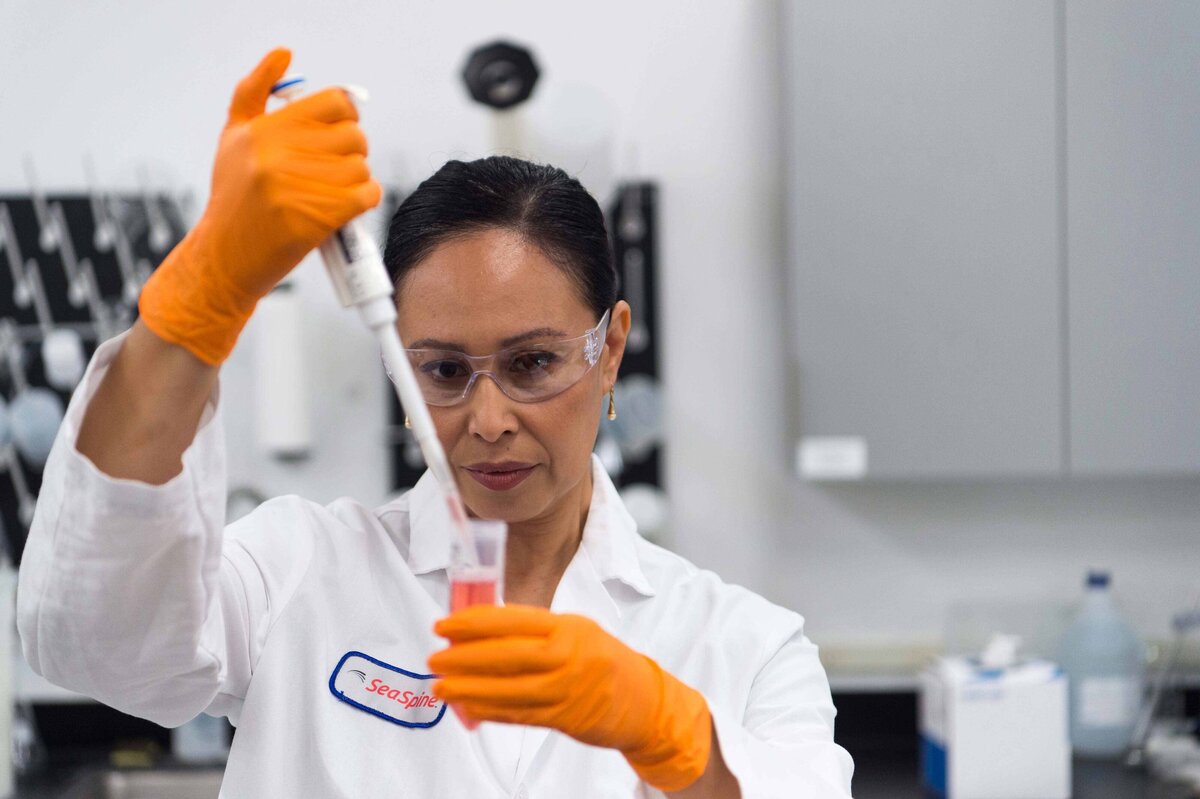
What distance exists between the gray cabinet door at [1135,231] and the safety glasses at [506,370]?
1.54 meters

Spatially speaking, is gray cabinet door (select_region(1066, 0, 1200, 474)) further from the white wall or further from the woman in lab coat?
the woman in lab coat

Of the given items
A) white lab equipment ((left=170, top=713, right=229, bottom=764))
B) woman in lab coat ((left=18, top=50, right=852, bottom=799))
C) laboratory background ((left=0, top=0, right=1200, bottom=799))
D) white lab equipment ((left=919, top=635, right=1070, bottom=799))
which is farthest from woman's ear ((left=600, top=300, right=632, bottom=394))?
white lab equipment ((left=170, top=713, right=229, bottom=764))

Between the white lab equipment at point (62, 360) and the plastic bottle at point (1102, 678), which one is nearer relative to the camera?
the plastic bottle at point (1102, 678)

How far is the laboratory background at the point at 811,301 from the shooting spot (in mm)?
2363

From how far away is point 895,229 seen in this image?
2.39 metres

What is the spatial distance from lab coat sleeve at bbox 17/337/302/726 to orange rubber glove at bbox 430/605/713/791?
0.23 m

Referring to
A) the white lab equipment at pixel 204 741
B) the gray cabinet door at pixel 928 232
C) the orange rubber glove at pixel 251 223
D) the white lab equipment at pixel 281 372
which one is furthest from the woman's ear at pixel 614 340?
the white lab equipment at pixel 204 741

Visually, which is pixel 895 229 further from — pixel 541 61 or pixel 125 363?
pixel 125 363

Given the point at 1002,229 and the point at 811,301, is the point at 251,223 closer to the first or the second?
the point at 811,301

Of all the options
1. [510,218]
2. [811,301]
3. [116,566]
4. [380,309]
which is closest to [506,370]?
[510,218]

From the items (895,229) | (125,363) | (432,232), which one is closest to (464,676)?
(125,363)

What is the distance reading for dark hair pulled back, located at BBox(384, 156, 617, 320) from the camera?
4.12 ft

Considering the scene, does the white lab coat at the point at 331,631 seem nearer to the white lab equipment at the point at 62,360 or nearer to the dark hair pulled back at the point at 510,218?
the dark hair pulled back at the point at 510,218

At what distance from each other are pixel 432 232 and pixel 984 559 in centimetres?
187
